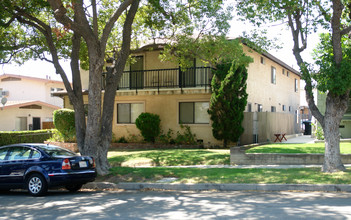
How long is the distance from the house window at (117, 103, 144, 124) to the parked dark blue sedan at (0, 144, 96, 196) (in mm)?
13125

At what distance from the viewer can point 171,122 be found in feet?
74.2

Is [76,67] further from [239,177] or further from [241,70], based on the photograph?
[241,70]

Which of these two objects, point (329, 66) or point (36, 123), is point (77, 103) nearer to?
point (329, 66)

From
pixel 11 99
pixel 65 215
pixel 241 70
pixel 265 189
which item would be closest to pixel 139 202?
pixel 65 215

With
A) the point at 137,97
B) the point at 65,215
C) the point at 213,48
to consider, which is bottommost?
the point at 65,215

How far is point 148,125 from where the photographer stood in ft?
71.9

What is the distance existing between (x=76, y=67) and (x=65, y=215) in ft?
24.3

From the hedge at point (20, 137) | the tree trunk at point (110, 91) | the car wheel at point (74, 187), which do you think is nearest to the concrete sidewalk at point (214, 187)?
the car wheel at point (74, 187)

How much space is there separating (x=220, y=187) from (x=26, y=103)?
27.8 m

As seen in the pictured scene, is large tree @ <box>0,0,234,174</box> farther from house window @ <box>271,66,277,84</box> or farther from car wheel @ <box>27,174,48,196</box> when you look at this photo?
house window @ <box>271,66,277,84</box>

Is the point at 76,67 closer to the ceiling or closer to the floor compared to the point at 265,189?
closer to the ceiling

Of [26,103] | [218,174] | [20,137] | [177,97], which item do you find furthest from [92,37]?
[26,103]

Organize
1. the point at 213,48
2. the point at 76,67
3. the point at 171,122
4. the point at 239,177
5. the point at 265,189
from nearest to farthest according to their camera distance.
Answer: the point at 265,189 < the point at 239,177 < the point at 76,67 < the point at 213,48 < the point at 171,122

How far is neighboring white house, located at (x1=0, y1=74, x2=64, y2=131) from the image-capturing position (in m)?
33.8
